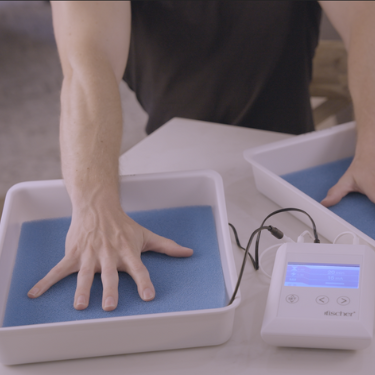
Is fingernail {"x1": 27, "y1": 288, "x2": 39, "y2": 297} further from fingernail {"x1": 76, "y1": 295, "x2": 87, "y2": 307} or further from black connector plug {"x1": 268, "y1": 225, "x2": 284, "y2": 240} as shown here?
black connector plug {"x1": 268, "y1": 225, "x2": 284, "y2": 240}

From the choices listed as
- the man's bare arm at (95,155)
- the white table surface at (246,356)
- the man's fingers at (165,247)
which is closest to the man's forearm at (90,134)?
the man's bare arm at (95,155)

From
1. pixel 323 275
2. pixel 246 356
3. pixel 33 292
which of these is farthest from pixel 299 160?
pixel 33 292

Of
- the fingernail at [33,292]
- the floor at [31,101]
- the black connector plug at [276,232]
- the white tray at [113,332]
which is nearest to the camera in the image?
the white tray at [113,332]

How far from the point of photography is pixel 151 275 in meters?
0.69

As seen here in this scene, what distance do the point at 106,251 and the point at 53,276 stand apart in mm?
91

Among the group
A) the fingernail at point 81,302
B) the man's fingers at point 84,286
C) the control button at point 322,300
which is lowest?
the man's fingers at point 84,286

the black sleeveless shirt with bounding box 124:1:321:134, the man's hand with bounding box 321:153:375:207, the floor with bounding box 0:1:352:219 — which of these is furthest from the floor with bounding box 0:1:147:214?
the man's hand with bounding box 321:153:375:207

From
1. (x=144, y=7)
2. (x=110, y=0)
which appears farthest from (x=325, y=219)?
(x=144, y=7)

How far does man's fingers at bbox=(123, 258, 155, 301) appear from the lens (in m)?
0.64

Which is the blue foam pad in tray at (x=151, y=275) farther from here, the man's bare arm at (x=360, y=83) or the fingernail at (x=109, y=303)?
the man's bare arm at (x=360, y=83)

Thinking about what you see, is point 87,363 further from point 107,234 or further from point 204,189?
point 204,189

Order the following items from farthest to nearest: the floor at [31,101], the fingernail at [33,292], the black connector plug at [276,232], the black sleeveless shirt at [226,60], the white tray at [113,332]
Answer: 1. the floor at [31,101]
2. the black sleeveless shirt at [226,60]
3. the black connector plug at [276,232]
4. the fingernail at [33,292]
5. the white tray at [113,332]

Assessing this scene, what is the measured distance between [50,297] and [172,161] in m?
0.53

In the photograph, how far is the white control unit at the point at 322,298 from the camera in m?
0.57
